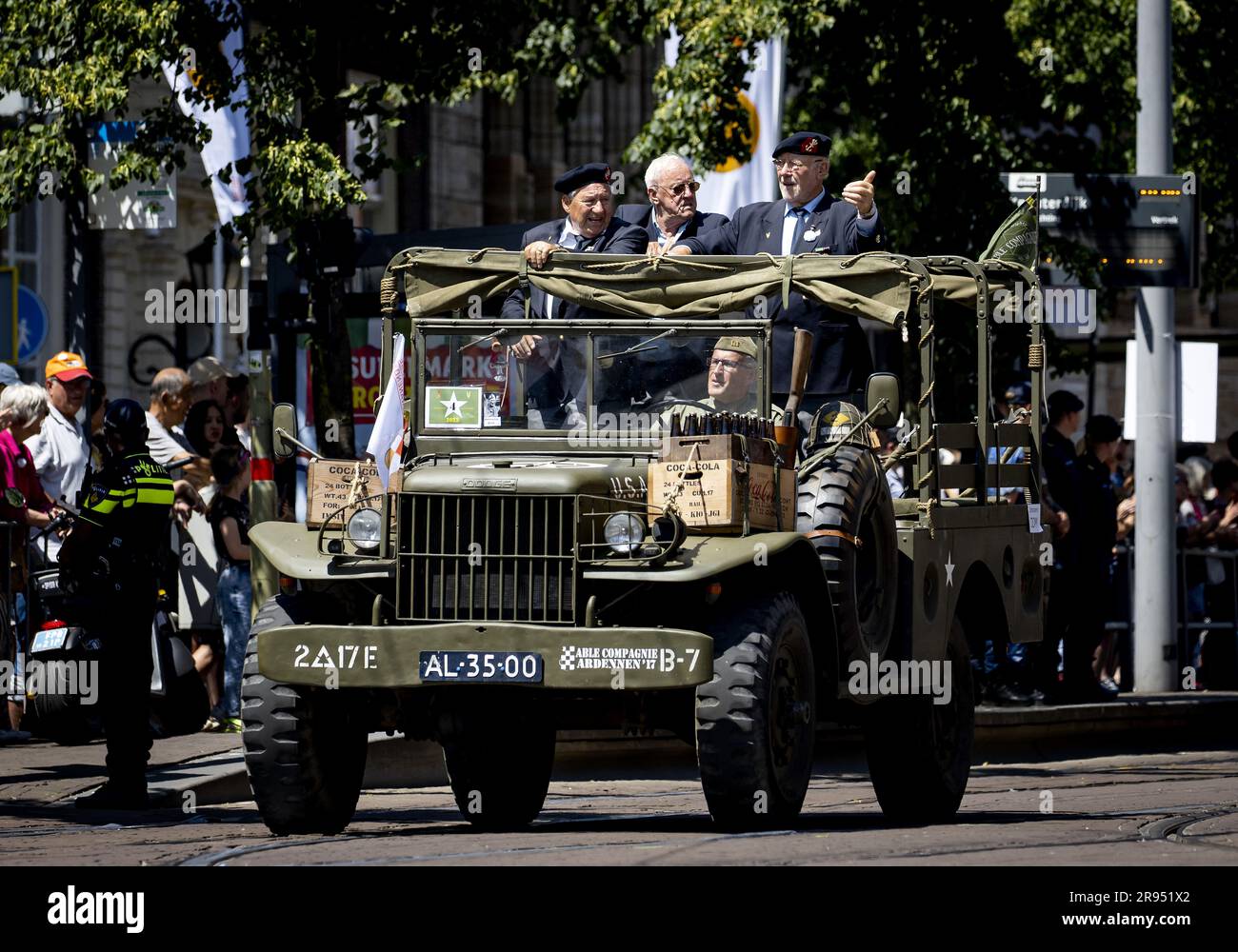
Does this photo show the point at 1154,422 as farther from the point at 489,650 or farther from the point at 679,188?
the point at 489,650

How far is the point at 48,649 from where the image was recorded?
45.4 feet

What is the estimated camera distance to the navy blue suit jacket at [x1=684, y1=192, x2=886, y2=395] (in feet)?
40.9

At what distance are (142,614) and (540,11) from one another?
8.19 meters

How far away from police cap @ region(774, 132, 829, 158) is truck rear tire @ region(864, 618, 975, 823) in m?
2.37

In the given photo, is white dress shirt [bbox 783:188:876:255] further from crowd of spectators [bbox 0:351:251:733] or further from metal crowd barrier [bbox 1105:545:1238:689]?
metal crowd barrier [bbox 1105:545:1238:689]

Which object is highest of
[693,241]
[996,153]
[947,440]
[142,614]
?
[996,153]

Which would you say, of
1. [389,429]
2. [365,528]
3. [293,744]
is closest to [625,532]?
[365,528]

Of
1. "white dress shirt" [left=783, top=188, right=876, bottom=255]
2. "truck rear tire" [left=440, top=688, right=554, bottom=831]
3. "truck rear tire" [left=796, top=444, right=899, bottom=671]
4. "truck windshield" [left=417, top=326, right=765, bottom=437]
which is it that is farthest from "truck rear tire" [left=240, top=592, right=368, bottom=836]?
"white dress shirt" [left=783, top=188, right=876, bottom=255]

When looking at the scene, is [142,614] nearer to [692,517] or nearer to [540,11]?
[692,517]

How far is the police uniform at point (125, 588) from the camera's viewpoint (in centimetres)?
1315

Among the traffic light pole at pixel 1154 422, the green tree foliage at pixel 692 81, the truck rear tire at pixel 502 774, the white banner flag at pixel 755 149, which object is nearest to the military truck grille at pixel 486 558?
the truck rear tire at pixel 502 774

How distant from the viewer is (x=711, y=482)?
35.8 feet

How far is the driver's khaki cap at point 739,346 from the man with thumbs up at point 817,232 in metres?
0.83
